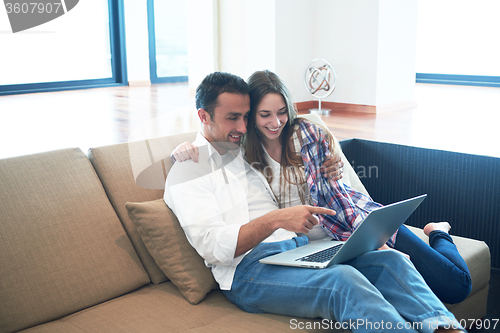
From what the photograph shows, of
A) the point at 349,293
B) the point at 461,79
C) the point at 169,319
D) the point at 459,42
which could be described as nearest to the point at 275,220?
the point at 349,293

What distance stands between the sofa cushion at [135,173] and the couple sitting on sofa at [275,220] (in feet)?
0.27

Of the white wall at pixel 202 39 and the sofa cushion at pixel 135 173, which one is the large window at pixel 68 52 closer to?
the white wall at pixel 202 39

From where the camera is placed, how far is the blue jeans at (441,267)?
1532 millimetres

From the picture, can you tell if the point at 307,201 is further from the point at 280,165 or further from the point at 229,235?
the point at 229,235

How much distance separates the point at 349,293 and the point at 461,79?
708cm

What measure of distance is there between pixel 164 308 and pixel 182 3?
7232mm

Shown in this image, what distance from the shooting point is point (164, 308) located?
4.43 ft

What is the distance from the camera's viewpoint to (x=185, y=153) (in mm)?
1479

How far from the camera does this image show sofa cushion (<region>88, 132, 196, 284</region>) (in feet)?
4.99

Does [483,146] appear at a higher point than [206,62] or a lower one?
lower

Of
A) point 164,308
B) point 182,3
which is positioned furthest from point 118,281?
point 182,3

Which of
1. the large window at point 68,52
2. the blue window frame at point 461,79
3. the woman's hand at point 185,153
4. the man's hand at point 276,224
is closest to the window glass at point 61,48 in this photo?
the large window at point 68,52

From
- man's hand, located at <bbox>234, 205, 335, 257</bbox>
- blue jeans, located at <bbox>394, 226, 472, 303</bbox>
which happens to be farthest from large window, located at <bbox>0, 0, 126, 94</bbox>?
blue jeans, located at <bbox>394, 226, 472, 303</bbox>

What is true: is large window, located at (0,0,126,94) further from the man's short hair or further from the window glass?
the man's short hair
